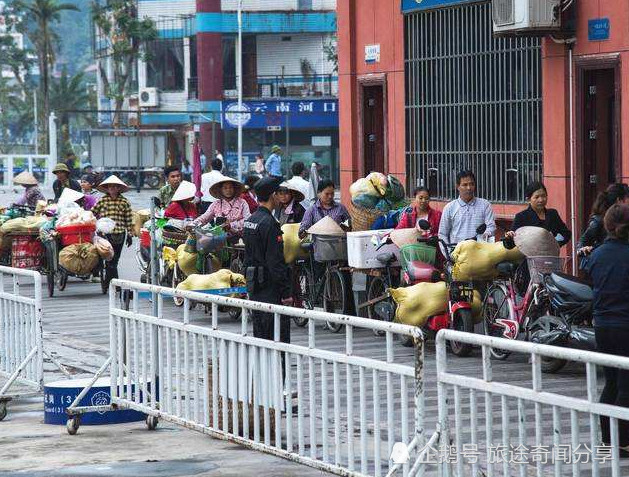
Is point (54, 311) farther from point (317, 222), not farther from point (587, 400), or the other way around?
point (587, 400)

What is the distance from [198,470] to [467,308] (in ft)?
19.7

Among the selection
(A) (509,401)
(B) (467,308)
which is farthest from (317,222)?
(A) (509,401)

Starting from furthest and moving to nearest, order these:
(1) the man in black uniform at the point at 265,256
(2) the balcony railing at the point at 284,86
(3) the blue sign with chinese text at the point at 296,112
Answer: (2) the balcony railing at the point at 284,86
(3) the blue sign with chinese text at the point at 296,112
(1) the man in black uniform at the point at 265,256

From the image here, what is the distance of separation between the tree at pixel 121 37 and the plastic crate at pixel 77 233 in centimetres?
5883

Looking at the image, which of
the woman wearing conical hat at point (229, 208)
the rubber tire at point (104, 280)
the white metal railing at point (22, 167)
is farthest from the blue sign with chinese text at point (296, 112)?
the woman wearing conical hat at point (229, 208)

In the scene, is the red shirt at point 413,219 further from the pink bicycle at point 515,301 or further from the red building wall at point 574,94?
the red building wall at point 574,94

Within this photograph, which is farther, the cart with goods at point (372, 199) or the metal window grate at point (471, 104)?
the metal window grate at point (471, 104)

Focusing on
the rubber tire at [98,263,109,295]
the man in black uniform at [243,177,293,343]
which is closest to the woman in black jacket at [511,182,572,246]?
the man in black uniform at [243,177,293,343]

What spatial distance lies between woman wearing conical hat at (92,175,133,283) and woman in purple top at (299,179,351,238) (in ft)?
17.0

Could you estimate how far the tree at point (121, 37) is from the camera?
3292 inches

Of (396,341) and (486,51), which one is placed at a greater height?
(486,51)

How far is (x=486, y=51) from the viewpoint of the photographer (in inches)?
803

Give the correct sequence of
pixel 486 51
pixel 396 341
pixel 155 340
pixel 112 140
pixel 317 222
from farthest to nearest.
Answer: pixel 112 140, pixel 486 51, pixel 317 222, pixel 155 340, pixel 396 341

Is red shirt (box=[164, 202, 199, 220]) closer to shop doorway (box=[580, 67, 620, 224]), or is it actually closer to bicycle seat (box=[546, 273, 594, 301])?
shop doorway (box=[580, 67, 620, 224])
